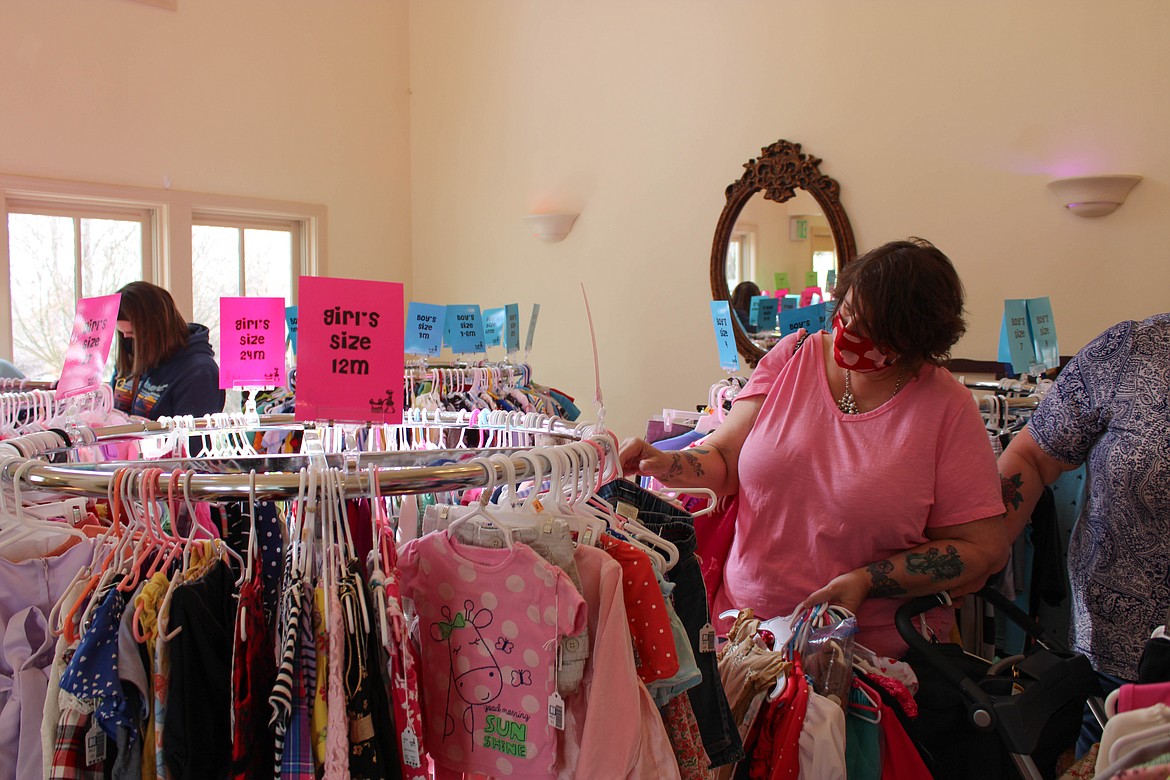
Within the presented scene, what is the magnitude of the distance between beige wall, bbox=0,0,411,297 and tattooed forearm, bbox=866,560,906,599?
503 centimetres

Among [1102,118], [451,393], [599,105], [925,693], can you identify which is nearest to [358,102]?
[599,105]

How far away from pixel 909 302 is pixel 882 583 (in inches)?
21.0

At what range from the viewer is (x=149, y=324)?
3311mm

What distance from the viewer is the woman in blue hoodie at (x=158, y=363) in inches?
130

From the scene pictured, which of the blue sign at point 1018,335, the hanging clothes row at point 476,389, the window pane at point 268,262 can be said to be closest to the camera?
the blue sign at point 1018,335

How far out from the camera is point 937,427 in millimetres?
1673

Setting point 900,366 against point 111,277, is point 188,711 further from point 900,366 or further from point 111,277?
point 111,277

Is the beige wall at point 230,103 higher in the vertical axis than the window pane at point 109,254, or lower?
higher

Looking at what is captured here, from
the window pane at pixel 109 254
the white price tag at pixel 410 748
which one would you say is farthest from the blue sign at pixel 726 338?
the window pane at pixel 109 254

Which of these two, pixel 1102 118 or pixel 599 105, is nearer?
pixel 1102 118

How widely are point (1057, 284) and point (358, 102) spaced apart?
4776 mm

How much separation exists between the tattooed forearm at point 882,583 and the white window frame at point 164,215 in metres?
4.91

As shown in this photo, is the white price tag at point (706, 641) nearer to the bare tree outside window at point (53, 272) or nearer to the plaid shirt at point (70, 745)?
the plaid shirt at point (70, 745)

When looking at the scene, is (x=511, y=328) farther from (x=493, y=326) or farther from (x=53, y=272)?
(x=53, y=272)
